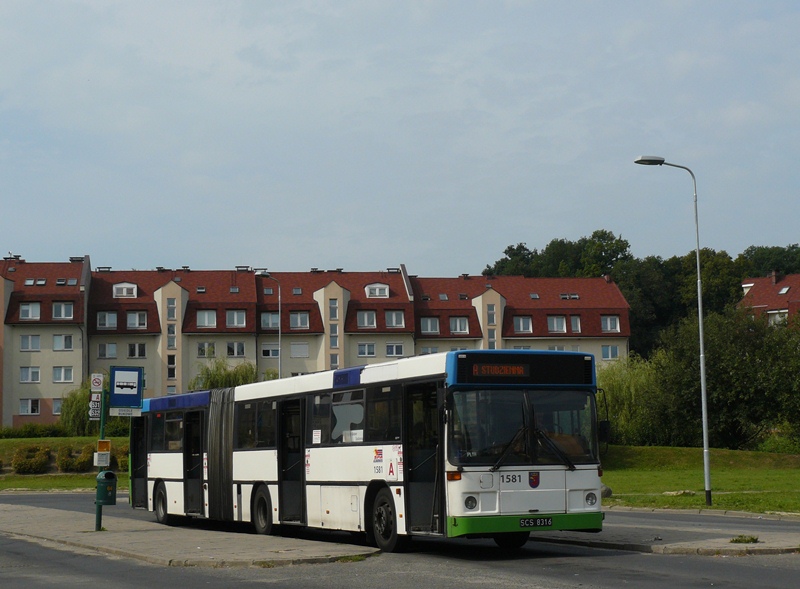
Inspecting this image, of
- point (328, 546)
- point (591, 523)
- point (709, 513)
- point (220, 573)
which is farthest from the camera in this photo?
point (709, 513)

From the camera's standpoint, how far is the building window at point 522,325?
99938 millimetres

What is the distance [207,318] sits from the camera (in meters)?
94.8

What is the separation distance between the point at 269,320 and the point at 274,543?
7748 centimetres

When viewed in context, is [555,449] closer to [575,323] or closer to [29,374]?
[29,374]

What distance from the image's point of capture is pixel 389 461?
58.7 ft

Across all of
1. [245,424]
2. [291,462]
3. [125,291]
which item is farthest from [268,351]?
[291,462]

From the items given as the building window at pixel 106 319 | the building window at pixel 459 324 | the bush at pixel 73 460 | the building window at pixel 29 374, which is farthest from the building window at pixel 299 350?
the bush at pixel 73 460

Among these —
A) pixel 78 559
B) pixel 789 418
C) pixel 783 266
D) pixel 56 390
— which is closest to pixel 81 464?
pixel 56 390

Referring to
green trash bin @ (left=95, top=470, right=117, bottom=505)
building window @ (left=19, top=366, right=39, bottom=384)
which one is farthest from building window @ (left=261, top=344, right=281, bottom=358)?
green trash bin @ (left=95, top=470, right=117, bottom=505)

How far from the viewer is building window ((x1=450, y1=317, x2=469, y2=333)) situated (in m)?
99.2

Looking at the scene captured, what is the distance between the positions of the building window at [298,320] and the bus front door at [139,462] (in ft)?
217

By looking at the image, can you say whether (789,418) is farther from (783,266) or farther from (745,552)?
(783,266)

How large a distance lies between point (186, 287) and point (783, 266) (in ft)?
265

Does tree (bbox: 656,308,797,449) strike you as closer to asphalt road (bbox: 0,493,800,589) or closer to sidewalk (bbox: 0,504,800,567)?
sidewalk (bbox: 0,504,800,567)
